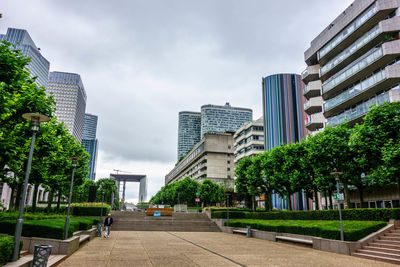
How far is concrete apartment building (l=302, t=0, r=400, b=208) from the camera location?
110 ft

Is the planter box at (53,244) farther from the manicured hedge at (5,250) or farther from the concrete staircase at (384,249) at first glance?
the concrete staircase at (384,249)

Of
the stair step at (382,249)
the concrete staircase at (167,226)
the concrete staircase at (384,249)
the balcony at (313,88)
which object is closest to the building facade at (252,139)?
the balcony at (313,88)

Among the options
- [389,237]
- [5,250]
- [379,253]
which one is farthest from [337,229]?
[5,250]

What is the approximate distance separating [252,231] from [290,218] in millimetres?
6107

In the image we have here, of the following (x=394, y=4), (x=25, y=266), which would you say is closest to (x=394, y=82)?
(x=394, y=4)

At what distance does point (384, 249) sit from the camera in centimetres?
1508

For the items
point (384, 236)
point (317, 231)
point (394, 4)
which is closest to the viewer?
point (384, 236)

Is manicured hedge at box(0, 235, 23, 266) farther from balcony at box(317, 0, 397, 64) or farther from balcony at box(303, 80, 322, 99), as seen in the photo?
balcony at box(303, 80, 322, 99)

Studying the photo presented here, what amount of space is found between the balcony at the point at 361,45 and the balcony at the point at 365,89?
4310 mm

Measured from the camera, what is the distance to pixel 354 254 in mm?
15617

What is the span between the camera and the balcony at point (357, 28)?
35.3 metres

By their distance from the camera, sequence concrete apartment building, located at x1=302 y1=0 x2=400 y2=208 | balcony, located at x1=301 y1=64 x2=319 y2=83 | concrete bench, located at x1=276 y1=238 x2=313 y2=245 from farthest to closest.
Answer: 1. balcony, located at x1=301 y1=64 x2=319 y2=83
2. concrete apartment building, located at x1=302 y1=0 x2=400 y2=208
3. concrete bench, located at x1=276 y1=238 x2=313 y2=245

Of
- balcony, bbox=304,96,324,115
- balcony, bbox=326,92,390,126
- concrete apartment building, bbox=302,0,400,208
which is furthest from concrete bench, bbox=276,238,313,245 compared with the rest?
balcony, bbox=304,96,324,115

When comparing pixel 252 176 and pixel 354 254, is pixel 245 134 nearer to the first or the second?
pixel 252 176
